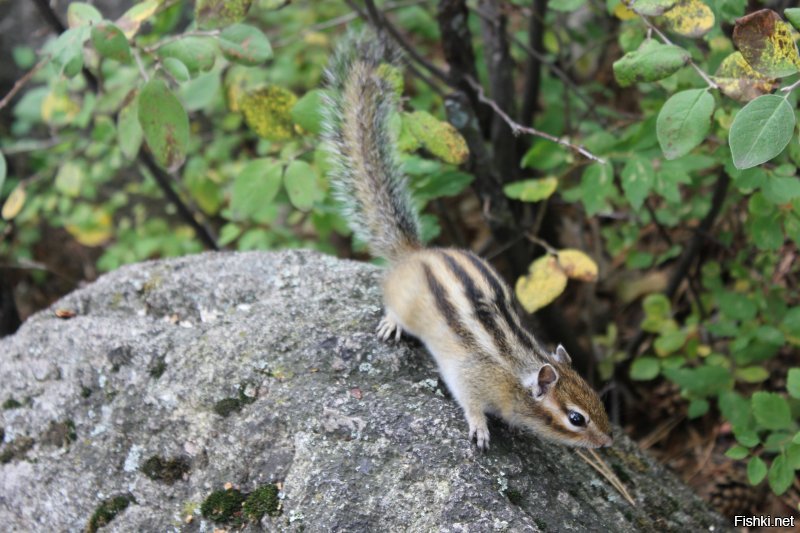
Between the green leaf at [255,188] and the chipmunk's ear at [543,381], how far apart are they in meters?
1.10

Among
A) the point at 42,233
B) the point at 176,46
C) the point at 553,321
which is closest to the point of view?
the point at 176,46

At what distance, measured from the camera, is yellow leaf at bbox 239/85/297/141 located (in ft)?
8.87

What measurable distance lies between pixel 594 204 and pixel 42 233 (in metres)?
4.05

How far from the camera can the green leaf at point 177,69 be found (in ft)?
7.09

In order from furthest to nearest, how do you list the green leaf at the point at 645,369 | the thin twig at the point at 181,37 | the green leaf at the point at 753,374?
the green leaf at the point at 645,369
the green leaf at the point at 753,374
the thin twig at the point at 181,37

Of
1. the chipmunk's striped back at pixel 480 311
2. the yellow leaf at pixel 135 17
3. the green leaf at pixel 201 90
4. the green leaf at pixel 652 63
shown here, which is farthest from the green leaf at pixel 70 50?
the green leaf at pixel 652 63

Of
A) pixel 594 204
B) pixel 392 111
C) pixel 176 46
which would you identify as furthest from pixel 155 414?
pixel 594 204

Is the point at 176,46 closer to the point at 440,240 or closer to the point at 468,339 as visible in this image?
the point at 468,339

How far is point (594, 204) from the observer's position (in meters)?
2.57

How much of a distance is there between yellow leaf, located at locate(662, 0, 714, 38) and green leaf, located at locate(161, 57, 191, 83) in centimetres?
132

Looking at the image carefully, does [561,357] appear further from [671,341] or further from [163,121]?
[163,121]

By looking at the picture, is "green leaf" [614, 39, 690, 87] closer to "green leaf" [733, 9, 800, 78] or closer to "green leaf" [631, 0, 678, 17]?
"green leaf" [631, 0, 678, 17]

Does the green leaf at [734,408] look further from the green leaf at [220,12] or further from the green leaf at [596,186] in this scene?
the green leaf at [220,12]

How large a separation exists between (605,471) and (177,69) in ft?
5.55
